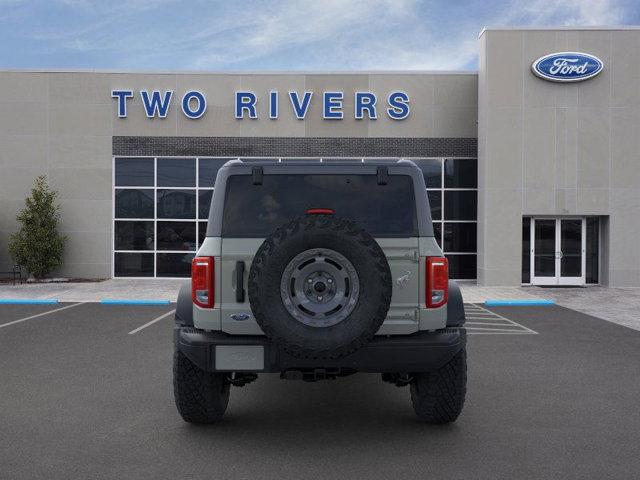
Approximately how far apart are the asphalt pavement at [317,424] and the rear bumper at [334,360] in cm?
64

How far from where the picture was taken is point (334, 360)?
4.28 m

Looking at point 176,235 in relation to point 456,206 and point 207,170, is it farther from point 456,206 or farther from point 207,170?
point 456,206

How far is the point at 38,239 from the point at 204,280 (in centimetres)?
1682

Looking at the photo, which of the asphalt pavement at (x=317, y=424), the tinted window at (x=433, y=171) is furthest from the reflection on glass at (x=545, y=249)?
the asphalt pavement at (x=317, y=424)

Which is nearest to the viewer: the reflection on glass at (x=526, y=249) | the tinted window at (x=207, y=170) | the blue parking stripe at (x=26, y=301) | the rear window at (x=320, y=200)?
the rear window at (x=320, y=200)

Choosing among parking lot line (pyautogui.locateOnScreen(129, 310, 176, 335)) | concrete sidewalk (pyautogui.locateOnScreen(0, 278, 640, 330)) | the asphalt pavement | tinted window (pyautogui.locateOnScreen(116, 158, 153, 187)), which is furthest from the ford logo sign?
parking lot line (pyautogui.locateOnScreen(129, 310, 176, 335))

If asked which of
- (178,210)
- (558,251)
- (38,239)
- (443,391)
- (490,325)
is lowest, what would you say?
(490,325)

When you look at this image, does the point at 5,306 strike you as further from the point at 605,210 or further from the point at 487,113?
the point at 605,210

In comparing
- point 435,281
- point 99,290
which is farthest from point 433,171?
point 435,281

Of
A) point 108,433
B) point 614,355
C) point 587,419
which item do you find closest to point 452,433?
point 587,419

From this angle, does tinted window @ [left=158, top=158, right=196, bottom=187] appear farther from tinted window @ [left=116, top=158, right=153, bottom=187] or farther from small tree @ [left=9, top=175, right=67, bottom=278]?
small tree @ [left=9, top=175, right=67, bottom=278]

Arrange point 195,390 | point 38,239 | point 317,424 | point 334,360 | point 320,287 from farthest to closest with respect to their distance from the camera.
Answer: point 38,239, point 317,424, point 195,390, point 334,360, point 320,287

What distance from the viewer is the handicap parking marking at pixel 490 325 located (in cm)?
1035

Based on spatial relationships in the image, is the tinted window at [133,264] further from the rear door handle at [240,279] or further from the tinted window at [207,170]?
the rear door handle at [240,279]
